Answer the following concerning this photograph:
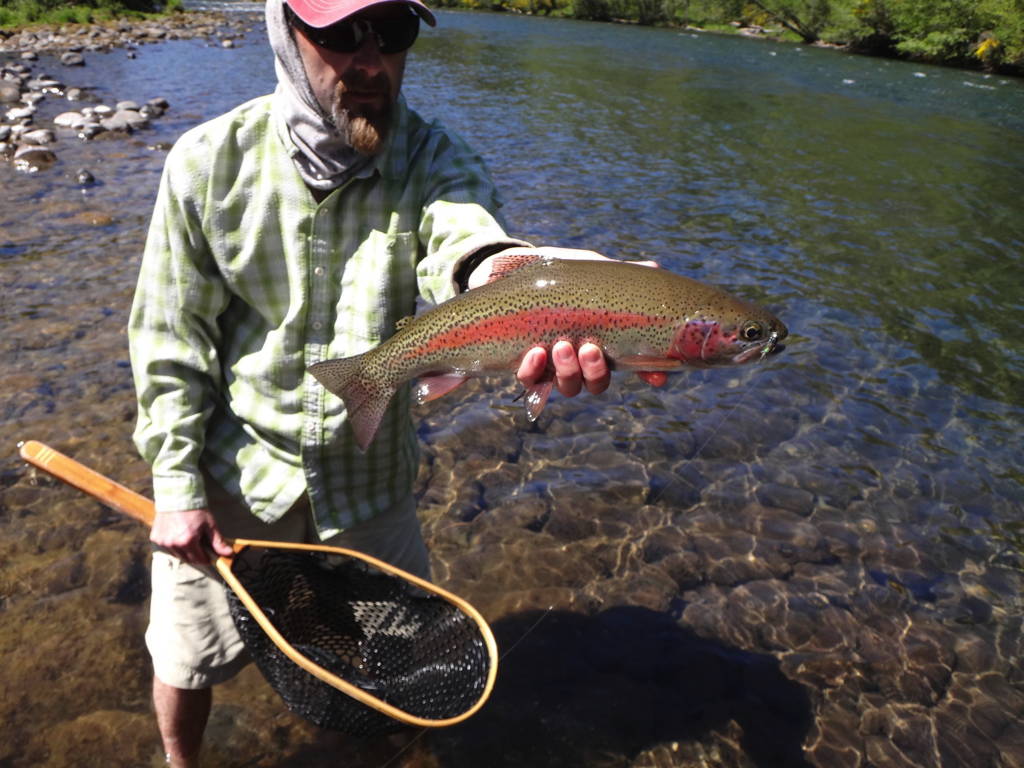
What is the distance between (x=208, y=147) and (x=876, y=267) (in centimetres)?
1091

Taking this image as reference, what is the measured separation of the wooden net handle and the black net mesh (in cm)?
42

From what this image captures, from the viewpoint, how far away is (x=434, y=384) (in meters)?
2.81

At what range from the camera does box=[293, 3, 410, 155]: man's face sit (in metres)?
2.54

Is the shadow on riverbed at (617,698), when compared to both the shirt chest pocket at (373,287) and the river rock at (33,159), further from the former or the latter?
the river rock at (33,159)

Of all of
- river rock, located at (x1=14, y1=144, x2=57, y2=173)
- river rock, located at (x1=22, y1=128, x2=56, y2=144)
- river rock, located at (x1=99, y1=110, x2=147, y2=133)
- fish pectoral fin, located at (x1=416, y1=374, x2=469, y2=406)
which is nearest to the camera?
fish pectoral fin, located at (x1=416, y1=374, x2=469, y2=406)

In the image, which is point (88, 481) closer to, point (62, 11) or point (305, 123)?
point (305, 123)

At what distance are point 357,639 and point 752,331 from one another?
219 centimetres

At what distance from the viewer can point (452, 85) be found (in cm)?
Answer: 2505

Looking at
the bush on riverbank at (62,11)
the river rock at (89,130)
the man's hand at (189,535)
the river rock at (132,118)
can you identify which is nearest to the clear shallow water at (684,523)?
the man's hand at (189,535)

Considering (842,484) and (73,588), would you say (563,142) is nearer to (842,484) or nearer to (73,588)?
(842,484)

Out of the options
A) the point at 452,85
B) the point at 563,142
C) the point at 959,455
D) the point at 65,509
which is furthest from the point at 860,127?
the point at 65,509

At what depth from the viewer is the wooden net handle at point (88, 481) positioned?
2.94 meters

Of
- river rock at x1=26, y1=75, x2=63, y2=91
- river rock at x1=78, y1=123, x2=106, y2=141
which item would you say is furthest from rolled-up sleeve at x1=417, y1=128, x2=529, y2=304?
river rock at x1=26, y1=75, x2=63, y2=91

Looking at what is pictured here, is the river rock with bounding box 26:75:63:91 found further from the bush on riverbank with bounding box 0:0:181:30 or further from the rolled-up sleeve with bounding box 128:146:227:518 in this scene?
the rolled-up sleeve with bounding box 128:146:227:518
